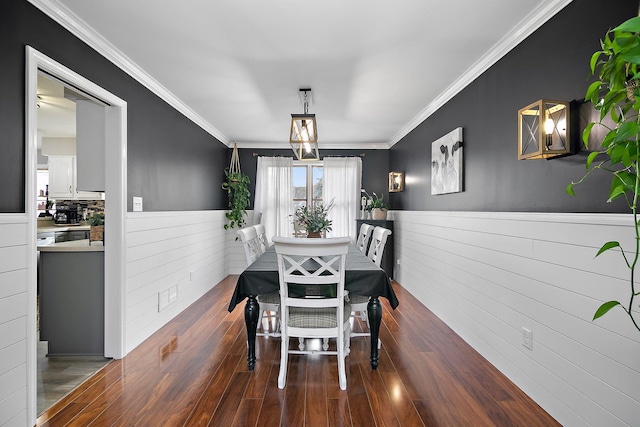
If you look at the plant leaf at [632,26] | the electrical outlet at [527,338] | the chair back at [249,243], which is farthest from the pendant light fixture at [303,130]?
the plant leaf at [632,26]

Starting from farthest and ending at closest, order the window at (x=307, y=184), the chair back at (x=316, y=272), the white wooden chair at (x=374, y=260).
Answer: the window at (x=307, y=184) → the white wooden chair at (x=374, y=260) → the chair back at (x=316, y=272)

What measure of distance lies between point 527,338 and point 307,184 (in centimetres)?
486

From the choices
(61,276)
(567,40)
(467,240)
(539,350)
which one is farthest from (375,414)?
(61,276)

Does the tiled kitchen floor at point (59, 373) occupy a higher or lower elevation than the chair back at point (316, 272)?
lower

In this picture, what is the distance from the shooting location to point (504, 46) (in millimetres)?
2658

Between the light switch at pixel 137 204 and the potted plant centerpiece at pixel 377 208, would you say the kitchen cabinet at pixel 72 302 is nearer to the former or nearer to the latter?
the light switch at pixel 137 204

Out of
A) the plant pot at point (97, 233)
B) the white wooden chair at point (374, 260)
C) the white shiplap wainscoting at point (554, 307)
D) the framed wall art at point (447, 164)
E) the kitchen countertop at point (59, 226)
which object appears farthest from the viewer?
the kitchen countertop at point (59, 226)

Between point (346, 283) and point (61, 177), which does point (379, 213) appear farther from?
point (61, 177)

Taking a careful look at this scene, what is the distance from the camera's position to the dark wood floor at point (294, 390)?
6.73 feet

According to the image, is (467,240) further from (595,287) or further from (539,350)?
(595,287)

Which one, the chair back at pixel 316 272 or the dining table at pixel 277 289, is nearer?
the chair back at pixel 316 272

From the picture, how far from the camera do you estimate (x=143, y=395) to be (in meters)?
2.30

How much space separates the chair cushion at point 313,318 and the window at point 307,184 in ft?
14.0

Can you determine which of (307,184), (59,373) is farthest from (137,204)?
(307,184)
